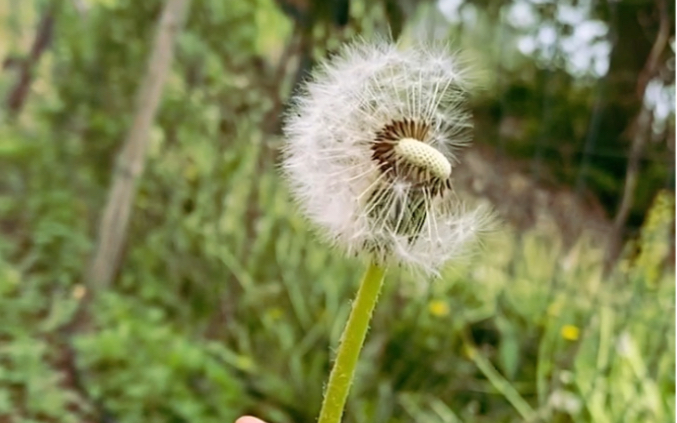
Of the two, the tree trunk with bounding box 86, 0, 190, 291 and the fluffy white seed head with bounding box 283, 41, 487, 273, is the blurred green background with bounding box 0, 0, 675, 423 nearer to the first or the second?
the tree trunk with bounding box 86, 0, 190, 291

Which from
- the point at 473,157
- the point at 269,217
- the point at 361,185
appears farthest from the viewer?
the point at 473,157

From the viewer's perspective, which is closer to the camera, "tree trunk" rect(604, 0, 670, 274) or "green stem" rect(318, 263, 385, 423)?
"green stem" rect(318, 263, 385, 423)

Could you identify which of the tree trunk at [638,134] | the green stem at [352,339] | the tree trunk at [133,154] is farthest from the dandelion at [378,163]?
the tree trunk at [638,134]

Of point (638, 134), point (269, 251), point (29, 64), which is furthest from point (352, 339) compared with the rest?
point (638, 134)

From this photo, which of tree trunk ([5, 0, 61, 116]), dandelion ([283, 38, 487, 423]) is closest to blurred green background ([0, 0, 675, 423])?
tree trunk ([5, 0, 61, 116])

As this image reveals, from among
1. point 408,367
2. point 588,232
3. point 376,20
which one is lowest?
point 408,367

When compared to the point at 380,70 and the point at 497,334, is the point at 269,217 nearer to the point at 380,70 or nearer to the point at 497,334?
the point at 497,334

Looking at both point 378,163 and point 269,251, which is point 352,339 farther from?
point 269,251

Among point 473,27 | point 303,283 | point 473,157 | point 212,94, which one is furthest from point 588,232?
point 212,94
